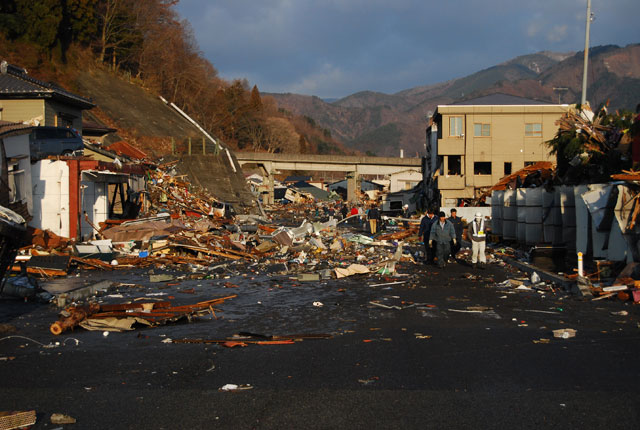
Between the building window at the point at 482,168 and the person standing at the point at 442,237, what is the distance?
32.0m

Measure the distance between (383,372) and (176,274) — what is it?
10.9 metres

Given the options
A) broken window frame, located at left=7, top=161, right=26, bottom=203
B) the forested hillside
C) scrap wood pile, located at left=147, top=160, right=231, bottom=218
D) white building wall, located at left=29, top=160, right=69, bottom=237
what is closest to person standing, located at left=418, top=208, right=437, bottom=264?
white building wall, located at left=29, top=160, right=69, bottom=237

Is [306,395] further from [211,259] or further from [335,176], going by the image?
[335,176]

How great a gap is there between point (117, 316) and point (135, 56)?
2468 inches

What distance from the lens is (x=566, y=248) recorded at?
1633 centimetres

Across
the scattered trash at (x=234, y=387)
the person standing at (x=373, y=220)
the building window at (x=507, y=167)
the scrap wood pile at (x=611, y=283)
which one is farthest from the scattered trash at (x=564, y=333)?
the building window at (x=507, y=167)

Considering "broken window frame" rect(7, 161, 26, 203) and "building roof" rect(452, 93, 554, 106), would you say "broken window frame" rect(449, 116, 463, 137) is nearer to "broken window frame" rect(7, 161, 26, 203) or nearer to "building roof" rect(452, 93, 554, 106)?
"building roof" rect(452, 93, 554, 106)

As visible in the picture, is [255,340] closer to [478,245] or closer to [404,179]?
[478,245]

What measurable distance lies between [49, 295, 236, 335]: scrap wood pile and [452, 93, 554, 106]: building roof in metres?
43.1

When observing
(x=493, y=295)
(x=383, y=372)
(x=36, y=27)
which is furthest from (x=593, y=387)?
(x=36, y=27)

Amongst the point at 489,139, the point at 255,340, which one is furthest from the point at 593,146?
the point at 489,139

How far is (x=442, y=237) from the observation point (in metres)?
16.6

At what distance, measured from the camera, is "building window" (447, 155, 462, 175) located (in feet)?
157

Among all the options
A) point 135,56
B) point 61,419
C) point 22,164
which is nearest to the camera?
point 61,419
